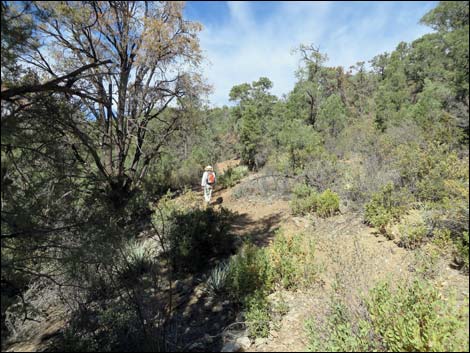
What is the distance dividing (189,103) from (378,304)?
7294 millimetres

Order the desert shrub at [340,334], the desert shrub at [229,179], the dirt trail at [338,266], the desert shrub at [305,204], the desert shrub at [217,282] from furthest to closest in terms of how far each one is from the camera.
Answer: the desert shrub at [229,179] → the desert shrub at [305,204] → the desert shrub at [217,282] → the dirt trail at [338,266] → the desert shrub at [340,334]

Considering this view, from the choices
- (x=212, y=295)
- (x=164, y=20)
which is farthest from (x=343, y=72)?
(x=212, y=295)

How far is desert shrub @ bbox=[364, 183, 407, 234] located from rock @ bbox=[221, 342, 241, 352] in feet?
10.7

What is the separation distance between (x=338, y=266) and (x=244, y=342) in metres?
1.42

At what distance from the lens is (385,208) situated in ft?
16.1

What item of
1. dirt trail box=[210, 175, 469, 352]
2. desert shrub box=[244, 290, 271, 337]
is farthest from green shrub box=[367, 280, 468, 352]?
desert shrub box=[244, 290, 271, 337]

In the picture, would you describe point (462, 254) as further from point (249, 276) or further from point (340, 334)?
point (249, 276)

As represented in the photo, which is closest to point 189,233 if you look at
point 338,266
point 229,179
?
point 338,266

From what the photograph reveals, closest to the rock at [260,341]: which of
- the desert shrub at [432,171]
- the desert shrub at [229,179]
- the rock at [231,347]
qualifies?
the rock at [231,347]

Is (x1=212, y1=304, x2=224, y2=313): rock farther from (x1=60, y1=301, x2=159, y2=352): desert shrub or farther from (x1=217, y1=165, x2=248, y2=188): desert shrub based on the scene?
(x1=217, y1=165, x2=248, y2=188): desert shrub

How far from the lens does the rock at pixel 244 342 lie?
280cm

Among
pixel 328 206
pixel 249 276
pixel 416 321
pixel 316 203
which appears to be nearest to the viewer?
pixel 416 321

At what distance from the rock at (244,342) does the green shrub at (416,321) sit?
1.27m

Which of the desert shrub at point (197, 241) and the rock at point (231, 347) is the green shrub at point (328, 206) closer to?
the desert shrub at point (197, 241)
